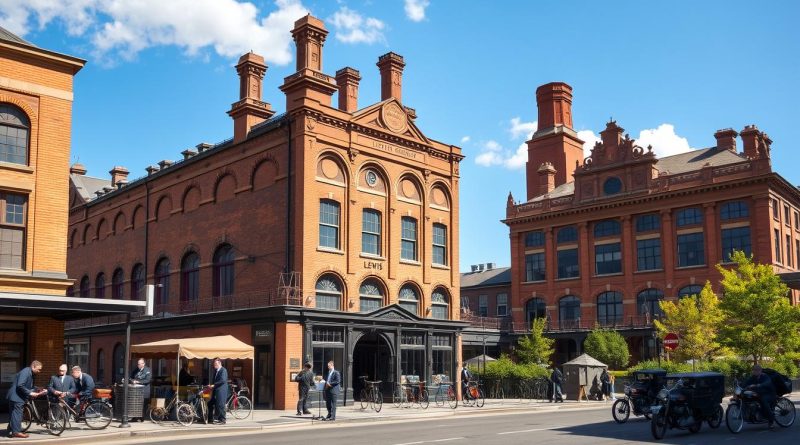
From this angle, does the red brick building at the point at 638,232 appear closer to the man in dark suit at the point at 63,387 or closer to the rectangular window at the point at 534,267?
the rectangular window at the point at 534,267

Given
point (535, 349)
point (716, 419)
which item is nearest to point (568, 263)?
point (535, 349)

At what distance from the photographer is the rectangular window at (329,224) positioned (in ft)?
109

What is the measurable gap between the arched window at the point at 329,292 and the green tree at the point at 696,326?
23.6 meters

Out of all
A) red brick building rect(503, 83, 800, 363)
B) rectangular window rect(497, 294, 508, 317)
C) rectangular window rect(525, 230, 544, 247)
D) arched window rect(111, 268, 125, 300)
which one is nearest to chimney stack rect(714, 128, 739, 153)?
red brick building rect(503, 83, 800, 363)

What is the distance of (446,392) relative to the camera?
113ft

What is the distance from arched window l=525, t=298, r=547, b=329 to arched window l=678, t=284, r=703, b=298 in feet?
37.6

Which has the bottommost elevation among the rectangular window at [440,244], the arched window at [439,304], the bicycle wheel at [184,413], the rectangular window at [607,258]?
the bicycle wheel at [184,413]

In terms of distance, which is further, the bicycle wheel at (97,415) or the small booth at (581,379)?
the small booth at (581,379)

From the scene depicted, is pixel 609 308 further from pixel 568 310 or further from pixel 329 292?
pixel 329 292

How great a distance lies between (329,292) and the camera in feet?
109

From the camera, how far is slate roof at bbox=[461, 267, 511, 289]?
72.9 metres

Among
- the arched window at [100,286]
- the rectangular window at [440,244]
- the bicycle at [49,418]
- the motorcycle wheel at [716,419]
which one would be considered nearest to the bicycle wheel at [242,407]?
the bicycle at [49,418]

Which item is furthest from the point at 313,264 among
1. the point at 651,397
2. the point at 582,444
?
the point at 582,444

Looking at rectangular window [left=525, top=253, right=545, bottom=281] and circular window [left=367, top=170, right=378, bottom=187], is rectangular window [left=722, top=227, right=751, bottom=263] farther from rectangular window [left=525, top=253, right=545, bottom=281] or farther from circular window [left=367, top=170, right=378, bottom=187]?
circular window [left=367, top=170, right=378, bottom=187]
